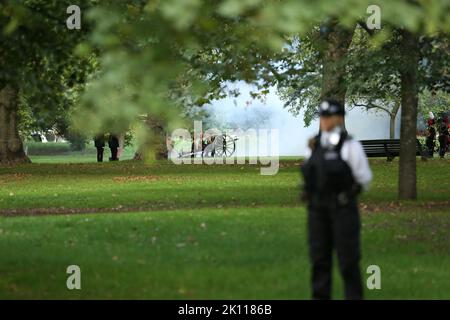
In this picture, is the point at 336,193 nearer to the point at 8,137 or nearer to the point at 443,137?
the point at 8,137

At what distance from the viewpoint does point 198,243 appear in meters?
13.6

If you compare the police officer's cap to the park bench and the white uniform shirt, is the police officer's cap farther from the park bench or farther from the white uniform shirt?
the park bench

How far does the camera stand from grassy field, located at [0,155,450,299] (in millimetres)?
10586

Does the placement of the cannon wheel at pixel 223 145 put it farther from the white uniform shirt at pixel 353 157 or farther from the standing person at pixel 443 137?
the white uniform shirt at pixel 353 157

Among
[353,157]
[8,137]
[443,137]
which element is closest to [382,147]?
[443,137]

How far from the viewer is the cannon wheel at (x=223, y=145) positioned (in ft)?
176

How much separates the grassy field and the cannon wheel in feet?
92.6

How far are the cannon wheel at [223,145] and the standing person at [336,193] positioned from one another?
4423 centimetres

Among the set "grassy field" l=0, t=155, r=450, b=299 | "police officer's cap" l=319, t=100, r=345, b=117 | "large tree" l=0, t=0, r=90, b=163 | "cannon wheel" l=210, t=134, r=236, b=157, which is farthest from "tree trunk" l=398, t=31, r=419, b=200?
"cannon wheel" l=210, t=134, r=236, b=157

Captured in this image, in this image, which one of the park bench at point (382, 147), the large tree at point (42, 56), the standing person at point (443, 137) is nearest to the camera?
the large tree at point (42, 56)

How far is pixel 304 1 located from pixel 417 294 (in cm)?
501

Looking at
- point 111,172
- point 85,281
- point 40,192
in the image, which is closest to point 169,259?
point 85,281

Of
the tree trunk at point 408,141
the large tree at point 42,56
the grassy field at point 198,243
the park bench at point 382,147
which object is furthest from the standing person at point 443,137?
the large tree at point 42,56

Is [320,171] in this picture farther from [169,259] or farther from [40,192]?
[40,192]
